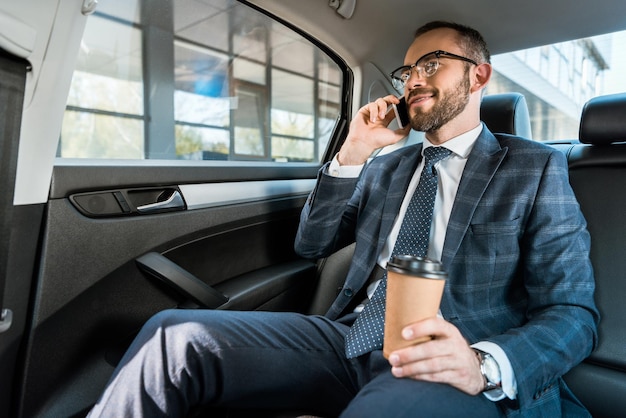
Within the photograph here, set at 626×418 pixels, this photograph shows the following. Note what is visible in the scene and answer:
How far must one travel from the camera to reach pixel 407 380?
0.88 meters

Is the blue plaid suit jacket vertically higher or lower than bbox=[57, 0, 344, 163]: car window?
lower

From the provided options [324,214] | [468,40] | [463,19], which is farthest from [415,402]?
[463,19]

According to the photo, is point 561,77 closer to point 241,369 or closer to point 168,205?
point 168,205

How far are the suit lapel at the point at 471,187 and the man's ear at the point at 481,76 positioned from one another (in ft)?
0.70

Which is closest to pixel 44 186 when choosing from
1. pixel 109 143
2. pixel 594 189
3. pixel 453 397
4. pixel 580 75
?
pixel 109 143

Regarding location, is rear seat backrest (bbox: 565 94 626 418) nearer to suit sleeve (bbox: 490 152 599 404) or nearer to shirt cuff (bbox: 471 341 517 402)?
suit sleeve (bbox: 490 152 599 404)

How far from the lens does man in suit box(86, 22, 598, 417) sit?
93cm

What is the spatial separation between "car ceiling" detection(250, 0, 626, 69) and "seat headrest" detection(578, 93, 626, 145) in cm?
38

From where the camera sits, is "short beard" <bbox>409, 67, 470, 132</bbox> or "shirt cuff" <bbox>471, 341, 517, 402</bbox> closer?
"shirt cuff" <bbox>471, 341, 517, 402</bbox>

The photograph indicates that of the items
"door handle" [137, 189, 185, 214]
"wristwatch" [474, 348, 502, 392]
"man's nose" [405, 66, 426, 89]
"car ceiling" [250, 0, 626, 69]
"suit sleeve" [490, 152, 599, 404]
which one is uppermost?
"car ceiling" [250, 0, 626, 69]

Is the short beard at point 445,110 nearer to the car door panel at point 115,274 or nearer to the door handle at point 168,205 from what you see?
the car door panel at point 115,274

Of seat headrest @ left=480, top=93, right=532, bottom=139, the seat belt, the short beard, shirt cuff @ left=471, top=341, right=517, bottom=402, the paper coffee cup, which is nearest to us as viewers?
the paper coffee cup

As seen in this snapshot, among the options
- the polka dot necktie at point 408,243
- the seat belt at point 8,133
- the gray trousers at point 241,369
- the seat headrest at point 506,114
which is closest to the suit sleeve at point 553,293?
the gray trousers at point 241,369

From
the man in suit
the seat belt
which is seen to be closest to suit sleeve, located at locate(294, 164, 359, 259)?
the man in suit
